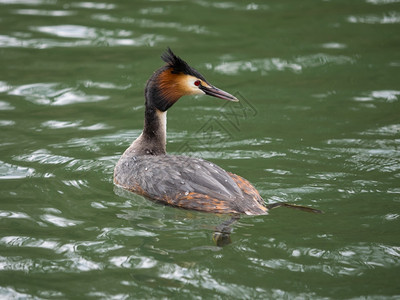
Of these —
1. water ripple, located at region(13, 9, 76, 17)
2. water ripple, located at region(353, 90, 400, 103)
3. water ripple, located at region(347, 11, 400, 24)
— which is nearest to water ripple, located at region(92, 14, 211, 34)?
water ripple, located at region(13, 9, 76, 17)

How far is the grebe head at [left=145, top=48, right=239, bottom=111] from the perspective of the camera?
6.52m

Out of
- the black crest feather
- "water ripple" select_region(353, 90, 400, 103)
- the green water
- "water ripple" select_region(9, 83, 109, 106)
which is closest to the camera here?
the green water

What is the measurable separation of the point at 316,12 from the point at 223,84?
9.29 ft

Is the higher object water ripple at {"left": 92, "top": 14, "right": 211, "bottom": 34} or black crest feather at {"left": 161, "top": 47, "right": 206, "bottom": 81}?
water ripple at {"left": 92, "top": 14, "right": 211, "bottom": 34}

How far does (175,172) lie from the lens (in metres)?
5.97

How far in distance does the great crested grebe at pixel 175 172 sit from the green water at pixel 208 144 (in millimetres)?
125

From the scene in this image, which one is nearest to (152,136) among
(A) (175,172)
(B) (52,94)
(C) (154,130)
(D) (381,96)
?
(C) (154,130)

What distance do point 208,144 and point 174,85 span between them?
1.08m

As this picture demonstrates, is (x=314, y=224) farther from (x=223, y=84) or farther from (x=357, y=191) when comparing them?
(x=223, y=84)

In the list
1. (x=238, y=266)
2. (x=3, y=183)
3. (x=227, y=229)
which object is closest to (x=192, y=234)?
(x=227, y=229)

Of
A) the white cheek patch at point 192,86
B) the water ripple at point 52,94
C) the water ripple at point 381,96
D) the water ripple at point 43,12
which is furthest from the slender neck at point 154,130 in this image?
the water ripple at point 43,12

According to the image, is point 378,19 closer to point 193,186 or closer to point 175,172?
point 175,172

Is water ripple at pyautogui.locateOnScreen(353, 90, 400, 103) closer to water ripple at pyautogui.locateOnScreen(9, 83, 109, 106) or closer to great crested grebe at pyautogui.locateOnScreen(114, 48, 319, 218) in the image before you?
great crested grebe at pyautogui.locateOnScreen(114, 48, 319, 218)

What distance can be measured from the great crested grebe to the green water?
13 cm
